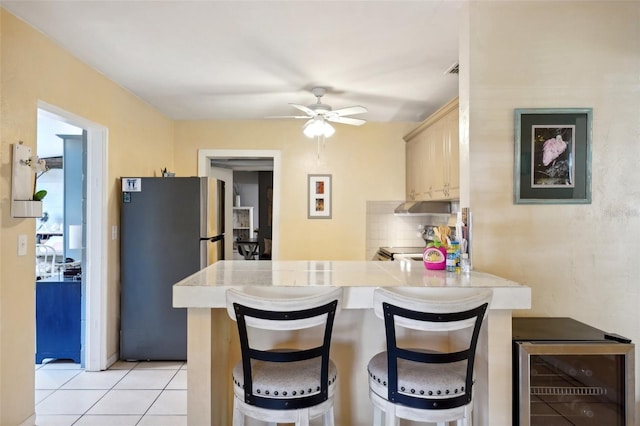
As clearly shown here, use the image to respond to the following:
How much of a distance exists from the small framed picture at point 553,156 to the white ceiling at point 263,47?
2.61 ft

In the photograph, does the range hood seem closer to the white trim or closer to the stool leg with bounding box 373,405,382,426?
the white trim

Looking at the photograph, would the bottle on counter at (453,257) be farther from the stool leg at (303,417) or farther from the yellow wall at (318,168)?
the yellow wall at (318,168)

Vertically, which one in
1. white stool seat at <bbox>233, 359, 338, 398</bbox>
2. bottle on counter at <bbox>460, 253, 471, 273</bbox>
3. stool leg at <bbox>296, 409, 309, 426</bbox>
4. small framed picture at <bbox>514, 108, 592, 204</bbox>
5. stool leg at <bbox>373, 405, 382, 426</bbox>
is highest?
small framed picture at <bbox>514, 108, 592, 204</bbox>

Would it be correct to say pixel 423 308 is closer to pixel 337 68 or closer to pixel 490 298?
pixel 490 298

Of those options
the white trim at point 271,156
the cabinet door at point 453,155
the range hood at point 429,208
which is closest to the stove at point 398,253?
the range hood at point 429,208

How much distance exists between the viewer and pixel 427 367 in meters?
1.56

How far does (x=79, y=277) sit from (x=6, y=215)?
141cm

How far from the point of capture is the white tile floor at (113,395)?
8.23ft

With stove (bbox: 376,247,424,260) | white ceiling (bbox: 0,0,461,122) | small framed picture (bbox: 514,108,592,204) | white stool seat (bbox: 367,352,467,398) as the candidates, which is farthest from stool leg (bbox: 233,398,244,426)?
stove (bbox: 376,247,424,260)

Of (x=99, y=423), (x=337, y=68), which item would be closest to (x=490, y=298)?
(x=337, y=68)

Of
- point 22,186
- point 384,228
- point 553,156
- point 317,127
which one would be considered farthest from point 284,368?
point 384,228

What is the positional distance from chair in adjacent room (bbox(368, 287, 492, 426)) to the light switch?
2141 millimetres

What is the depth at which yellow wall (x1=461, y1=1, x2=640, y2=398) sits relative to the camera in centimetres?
211

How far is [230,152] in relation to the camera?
4.65 metres
